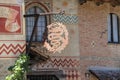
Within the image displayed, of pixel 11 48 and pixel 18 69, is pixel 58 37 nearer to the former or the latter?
pixel 11 48

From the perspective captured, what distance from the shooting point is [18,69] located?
55.7 ft

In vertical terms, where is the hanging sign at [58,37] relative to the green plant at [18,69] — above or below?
above

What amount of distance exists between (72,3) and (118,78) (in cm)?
405

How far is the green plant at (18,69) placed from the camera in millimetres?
17016

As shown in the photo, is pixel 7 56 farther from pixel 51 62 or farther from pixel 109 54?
pixel 109 54

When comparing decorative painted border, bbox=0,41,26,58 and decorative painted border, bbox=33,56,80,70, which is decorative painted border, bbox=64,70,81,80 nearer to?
decorative painted border, bbox=33,56,80,70

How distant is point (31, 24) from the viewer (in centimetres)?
2494

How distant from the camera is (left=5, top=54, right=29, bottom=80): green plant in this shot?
17.0 m

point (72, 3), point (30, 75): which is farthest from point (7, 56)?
point (72, 3)

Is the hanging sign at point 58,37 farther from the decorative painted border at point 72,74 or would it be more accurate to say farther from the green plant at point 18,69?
the decorative painted border at point 72,74

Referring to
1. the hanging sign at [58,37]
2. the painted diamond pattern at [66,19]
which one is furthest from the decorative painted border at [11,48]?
the painted diamond pattern at [66,19]

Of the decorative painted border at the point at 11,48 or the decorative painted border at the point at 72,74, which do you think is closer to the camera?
the decorative painted border at the point at 11,48

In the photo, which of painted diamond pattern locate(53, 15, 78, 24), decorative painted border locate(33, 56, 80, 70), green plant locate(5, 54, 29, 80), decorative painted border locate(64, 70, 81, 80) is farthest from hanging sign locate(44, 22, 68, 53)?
decorative painted border locate(64, 70, 81, 80)

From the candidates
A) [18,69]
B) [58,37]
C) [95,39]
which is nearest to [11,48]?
[18,69]
